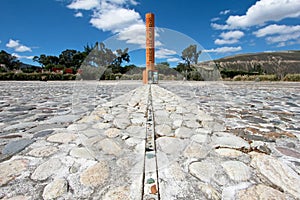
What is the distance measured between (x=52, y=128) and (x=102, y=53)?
119 centimetres

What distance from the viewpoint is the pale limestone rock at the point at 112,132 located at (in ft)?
4.63

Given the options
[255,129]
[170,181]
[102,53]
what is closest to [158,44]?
[102,53]

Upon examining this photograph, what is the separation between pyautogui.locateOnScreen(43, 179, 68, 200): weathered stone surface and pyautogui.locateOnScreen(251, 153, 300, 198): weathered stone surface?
38.3 inches

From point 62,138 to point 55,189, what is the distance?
26.8 inches

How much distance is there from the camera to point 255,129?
1.61 m

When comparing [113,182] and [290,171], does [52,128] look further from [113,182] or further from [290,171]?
[290,171]

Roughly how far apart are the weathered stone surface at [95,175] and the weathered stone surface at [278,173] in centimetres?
82

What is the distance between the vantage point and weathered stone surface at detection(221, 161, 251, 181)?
2.80 ft

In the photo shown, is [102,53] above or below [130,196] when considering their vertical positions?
above

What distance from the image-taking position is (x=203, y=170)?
915 millimetres

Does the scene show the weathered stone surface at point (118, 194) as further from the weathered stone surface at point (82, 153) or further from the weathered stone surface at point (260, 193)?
the weathered stone surface at point (260, 193)

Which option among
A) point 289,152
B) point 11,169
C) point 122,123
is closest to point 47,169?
point 11,169

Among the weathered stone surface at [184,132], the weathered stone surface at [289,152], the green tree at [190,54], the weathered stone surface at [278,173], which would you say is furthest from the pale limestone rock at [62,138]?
the green tree at [190,54]

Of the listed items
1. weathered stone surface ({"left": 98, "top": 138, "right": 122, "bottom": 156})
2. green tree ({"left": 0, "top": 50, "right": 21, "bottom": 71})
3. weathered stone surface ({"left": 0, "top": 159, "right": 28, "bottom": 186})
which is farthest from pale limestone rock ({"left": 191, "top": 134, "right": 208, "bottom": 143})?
green tree ({"left": 0, "top": 50, "right": 21, "bottom": 71})
